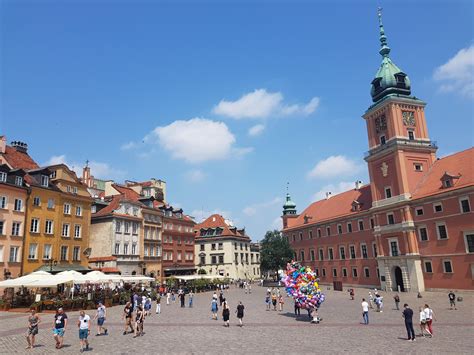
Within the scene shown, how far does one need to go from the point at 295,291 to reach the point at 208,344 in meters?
10.6

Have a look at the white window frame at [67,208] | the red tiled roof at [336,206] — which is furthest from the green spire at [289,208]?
the white window frame at [67,208]

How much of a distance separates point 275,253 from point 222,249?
16949 mm

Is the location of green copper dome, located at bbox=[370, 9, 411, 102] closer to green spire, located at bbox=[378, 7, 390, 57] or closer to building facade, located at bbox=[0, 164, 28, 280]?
green spire, located at bbox=[378, 7, 390, 57]

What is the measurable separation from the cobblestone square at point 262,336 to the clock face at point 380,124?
3101 cm

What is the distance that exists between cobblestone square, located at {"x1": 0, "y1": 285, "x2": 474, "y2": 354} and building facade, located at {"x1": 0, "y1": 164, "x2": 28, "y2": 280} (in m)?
9.85

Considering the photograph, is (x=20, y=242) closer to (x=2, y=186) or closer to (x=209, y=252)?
(x=2, y=186)

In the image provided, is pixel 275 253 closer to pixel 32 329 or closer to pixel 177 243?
pixel 177 243

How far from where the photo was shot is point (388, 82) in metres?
53.4

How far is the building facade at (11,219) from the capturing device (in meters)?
35.7

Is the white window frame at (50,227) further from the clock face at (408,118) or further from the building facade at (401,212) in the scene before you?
the clock face at (408,118)

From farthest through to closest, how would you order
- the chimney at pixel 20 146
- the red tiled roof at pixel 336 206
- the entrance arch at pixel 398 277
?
1. the red tiled roof at pixel 336 206
2. the entrance arch at pixel 398 277
3. the chimney at pixel 20 146

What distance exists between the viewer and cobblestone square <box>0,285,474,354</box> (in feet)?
50.5

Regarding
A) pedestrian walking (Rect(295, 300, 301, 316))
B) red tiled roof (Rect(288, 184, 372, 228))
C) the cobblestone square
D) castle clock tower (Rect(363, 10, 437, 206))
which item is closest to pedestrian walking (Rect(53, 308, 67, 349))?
the cobblestone square

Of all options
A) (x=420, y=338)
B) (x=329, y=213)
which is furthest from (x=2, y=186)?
(x=329, y=213)
